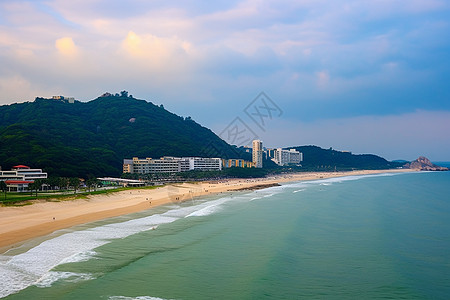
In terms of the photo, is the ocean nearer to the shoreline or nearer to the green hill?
the shoreline

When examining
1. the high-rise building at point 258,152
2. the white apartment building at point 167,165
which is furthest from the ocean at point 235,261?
the high-rise building at point 258,152

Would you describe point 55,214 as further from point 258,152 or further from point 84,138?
point 258,152

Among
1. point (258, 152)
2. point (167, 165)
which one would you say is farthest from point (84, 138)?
point (258, 152)

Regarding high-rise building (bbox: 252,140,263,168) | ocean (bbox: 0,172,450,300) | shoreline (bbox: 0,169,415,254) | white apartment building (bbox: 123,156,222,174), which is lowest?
ocean (bbox: 0,172,450,300)

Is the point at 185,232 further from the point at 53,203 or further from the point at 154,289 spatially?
the point at 53,203

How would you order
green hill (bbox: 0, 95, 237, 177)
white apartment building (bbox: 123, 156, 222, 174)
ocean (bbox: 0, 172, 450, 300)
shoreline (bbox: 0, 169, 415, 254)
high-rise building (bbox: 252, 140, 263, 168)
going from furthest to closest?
high-rise building (bbox: 252, 140, 263, 168), white apartment building (bbox: 123, 156, 222, 174), green hill (bbox: 0, 95, 237, 177), shoreline (bbox: 0, 169, 415, 254), ocean (bbox: 0, 172, 450, 300)

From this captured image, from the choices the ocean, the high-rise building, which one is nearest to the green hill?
the high-rise building

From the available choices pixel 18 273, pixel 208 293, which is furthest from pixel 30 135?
pixel 208 293
